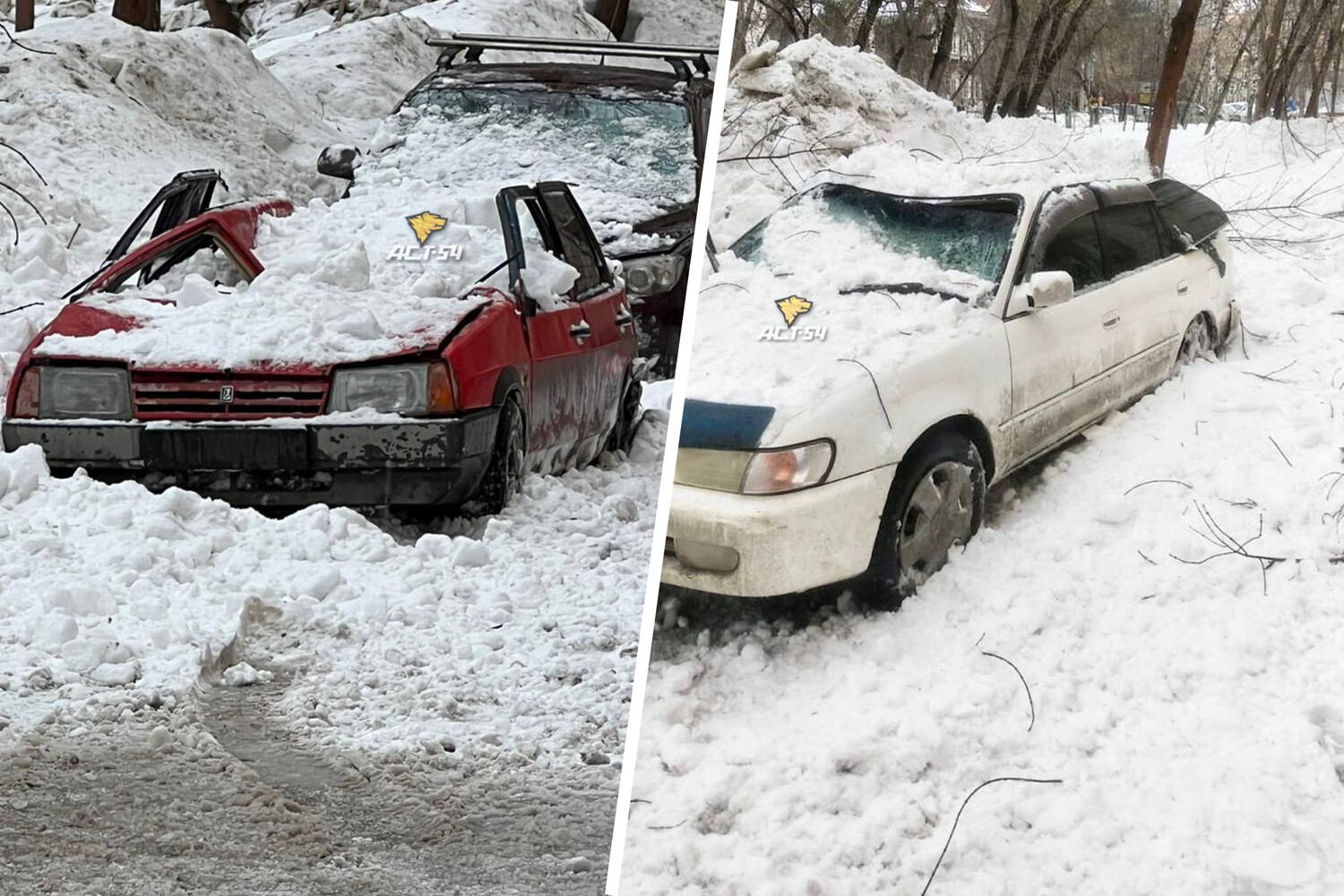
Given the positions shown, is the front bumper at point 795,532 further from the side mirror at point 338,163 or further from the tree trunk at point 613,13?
the tree trunk at point 613,13

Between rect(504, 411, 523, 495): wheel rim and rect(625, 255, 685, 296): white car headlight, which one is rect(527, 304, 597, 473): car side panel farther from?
rect(625, 255, 685, 296): white car headlight

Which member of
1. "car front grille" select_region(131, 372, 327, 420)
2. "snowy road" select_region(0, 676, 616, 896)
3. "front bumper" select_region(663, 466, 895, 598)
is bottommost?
"snowy road" select_region(0, 676, 616, 896)

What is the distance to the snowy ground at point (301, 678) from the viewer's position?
286 centimetres

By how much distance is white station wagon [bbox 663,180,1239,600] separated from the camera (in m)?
2.01

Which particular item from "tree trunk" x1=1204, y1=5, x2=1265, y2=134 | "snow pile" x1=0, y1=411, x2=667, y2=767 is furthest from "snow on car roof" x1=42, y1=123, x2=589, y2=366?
"tree trunk" x1=1204, y1=5, x2=1265, y2=134

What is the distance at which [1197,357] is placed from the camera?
2.16 m

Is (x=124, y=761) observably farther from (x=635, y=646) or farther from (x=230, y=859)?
(x=635, y=646)

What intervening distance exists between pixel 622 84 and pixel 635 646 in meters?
1.58

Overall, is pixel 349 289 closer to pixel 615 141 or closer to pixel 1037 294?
pixel 615 141

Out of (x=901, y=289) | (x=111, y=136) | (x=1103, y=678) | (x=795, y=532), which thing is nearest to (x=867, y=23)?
(x=901, y=289)

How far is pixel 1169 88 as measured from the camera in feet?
7.21

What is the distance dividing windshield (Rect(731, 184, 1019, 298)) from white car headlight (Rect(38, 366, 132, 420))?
1742 millimetres

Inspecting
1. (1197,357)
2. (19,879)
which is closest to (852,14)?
(1197,357)

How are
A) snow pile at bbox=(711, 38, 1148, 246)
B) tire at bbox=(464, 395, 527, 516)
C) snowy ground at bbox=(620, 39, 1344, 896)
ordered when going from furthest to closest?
tire at bbox=(464, 395, 527, 516), snow pile at bbox=(711, 38, 1148, 246), snowy ground at bbox=(620, 39, 1344, 896)
